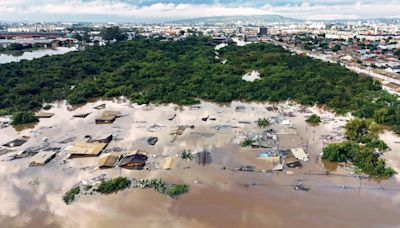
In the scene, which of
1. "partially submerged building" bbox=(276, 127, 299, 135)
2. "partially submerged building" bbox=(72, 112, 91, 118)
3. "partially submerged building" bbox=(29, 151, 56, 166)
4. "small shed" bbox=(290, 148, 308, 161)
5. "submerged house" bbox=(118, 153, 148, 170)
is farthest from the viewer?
"partially submerged building" bbox=(72, 112, 91, 118)

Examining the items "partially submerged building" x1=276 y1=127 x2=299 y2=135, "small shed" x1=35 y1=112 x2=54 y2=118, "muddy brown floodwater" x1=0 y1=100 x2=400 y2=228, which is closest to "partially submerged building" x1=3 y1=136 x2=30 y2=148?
"muddy brown floodwater" x1=0 y1=100 x2=400 y2=228

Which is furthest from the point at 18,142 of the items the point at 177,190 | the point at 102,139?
the point at 177,190

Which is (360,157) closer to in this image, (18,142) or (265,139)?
(265,139)

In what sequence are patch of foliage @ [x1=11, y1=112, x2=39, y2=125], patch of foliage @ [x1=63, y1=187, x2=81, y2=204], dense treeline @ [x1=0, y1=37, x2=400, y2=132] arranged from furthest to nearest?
dense treeline @ [x1=0, y1=37, x2=400, y2=132] < patch of foliage @ [x1=11, y1=112, x2=39, y2=125] < patch of foliage @ [x1=63, y1=187, x2=81, y2=204]

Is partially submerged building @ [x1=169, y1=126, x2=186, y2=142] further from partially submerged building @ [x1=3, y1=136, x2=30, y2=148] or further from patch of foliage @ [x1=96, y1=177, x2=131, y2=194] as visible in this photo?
partially submerged building @ [x1=3, y1=136, x2=30, y2=148]

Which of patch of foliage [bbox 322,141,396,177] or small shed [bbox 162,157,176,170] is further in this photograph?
small shed [bbox 162,157,176,170]

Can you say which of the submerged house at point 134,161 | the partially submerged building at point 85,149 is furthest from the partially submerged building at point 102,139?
the submerged house at point 134,161
